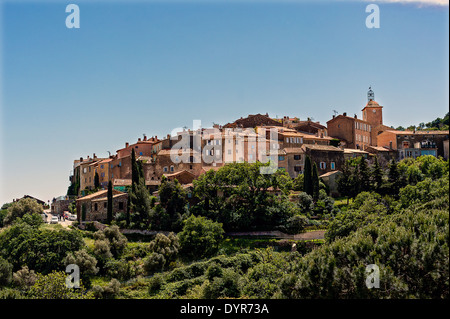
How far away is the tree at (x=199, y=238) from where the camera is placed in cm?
4159

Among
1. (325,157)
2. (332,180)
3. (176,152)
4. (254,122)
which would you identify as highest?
(254,122)

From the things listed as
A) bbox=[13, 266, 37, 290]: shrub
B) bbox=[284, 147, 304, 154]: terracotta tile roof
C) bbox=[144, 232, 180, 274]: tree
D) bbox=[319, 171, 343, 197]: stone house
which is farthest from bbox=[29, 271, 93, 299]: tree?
bbox=[284, 147, 304, 154]: terracotta tile roof

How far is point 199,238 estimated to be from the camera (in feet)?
136

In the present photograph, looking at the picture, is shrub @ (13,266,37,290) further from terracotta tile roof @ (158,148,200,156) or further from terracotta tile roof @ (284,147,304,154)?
terracotta tile roof @ (284,147,304,154)

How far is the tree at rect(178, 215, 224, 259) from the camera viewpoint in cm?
4159

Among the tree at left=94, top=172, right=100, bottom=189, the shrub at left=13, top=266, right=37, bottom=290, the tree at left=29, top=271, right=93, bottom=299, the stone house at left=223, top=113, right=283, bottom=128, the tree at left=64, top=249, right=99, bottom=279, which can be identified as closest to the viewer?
the tree at left=29, top=271, right=93, bottom=299

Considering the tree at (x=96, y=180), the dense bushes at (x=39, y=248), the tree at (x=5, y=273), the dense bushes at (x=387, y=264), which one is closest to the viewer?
the dense bushes at (x=387, y=264)

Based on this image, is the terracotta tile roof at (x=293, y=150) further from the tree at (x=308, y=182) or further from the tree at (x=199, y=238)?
the tree at (x=199, y=238)

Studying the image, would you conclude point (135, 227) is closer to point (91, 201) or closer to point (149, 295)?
point (91, 201)

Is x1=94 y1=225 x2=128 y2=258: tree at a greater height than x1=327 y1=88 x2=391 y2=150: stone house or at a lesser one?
lesser

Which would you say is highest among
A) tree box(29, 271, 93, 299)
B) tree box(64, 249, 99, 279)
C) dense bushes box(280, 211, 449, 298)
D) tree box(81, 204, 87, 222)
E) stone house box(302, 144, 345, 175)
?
stone house box(302, 144, 345, 175)

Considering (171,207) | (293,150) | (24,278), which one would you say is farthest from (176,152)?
(24,278)

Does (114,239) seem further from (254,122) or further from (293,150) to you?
(254,122)

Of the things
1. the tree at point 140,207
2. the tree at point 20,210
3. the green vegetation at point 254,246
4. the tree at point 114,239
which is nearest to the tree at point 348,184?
the green vegetation at point 254,246
